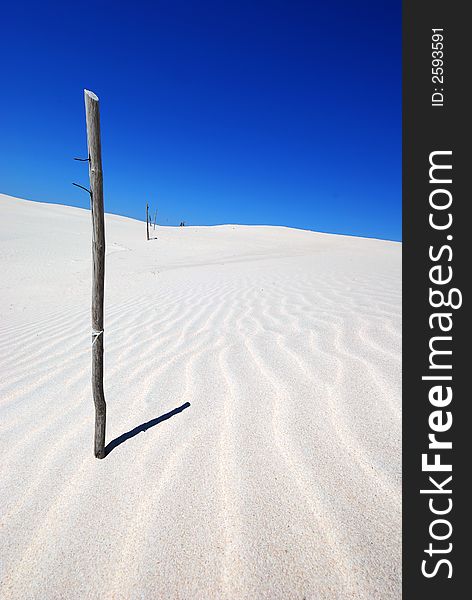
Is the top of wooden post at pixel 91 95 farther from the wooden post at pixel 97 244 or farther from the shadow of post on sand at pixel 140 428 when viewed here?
the shadow of post on sand at pixel 140 428

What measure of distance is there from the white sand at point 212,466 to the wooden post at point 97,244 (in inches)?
8.8

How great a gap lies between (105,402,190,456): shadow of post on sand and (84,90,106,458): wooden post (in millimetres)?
100

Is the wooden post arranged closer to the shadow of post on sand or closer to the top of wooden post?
the top of wooden post

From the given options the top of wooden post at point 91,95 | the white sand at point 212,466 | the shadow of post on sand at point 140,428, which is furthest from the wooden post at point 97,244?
the white sand at point 212,466

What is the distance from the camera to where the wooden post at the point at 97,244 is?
5.45ft

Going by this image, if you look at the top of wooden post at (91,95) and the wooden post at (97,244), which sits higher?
the top of wooden post at (91,95)

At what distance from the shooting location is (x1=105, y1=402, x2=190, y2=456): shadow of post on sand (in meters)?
1.90

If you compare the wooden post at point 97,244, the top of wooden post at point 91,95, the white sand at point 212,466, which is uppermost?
the top of wooden post at point 91,95

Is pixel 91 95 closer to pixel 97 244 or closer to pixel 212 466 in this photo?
pixel 97 244

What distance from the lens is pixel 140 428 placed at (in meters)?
2.06

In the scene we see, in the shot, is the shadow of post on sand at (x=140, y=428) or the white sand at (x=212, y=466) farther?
the shadow of post on sand at (x=140, y=428)

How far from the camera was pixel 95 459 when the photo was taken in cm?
179

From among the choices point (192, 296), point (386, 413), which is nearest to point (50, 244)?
point (192, 296)

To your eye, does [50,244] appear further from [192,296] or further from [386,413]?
[386,413]
